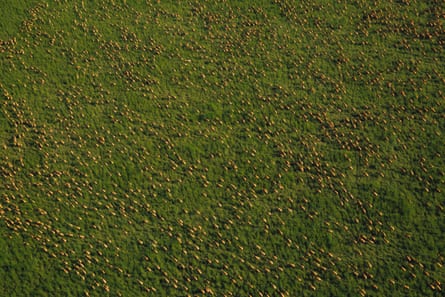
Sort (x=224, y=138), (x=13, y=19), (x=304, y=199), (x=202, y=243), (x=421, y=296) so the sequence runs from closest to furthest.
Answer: (x=421, y=296), (x=202, y=243), (x=304, y=199), (x=224, y=138), (x=13, y=19)

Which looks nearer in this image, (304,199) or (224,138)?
(304,199)

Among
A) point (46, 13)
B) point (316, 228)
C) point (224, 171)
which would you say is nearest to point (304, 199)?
point (316, 228)

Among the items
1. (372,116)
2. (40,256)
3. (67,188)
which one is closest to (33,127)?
(67,188)

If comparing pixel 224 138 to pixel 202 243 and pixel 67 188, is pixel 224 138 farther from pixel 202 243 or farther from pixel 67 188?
pixel 67 188

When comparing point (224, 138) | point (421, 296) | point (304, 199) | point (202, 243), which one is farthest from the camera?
point (224, 138)

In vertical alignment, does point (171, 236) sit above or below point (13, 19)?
below

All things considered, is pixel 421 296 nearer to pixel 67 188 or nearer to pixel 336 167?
pixel 336 167

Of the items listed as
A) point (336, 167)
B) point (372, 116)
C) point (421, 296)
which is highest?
point (372, 116)
